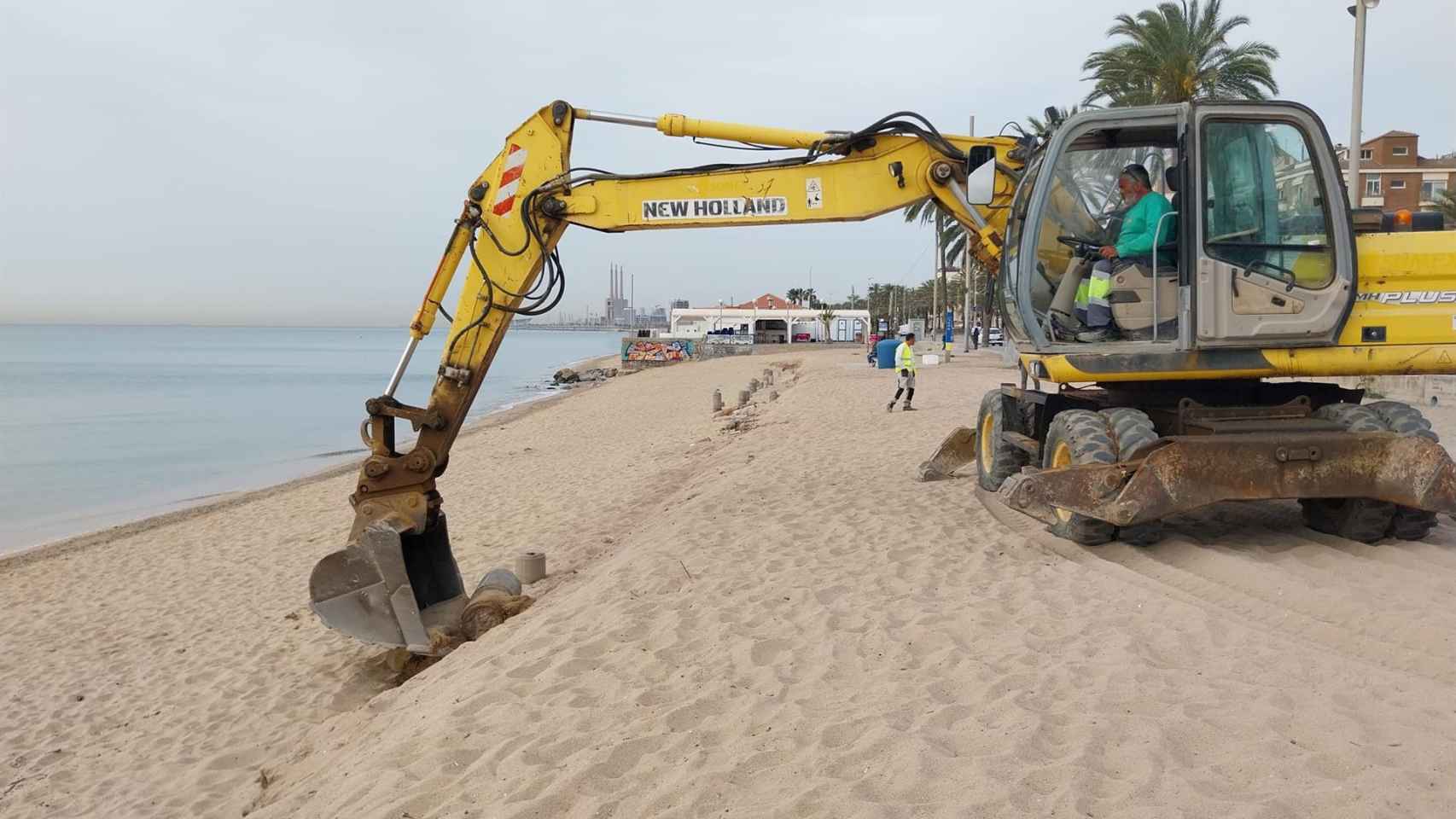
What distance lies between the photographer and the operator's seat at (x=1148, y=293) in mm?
6566

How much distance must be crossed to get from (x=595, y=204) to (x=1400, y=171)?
6257 cm

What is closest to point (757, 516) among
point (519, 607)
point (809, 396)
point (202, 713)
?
point (519, 607)

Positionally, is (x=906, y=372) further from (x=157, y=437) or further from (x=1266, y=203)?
(x=157, y=437)

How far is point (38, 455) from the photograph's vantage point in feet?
88.9

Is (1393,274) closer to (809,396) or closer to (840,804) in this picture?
(840,804)

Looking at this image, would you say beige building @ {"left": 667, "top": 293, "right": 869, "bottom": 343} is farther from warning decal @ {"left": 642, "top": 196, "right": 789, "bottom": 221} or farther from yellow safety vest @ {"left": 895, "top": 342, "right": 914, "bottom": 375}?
warning decal @ {"left": 642, "top": 196, "right": 789, "bottom": 221}

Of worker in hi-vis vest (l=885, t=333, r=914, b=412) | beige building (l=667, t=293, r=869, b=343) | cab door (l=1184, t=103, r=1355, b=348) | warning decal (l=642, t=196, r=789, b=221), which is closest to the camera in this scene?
cab door (l=1184, t=103, r=1355, b=348)

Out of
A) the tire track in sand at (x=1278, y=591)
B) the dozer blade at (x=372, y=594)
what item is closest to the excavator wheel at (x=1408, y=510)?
the tire track in sand at (x=1278, y=591)

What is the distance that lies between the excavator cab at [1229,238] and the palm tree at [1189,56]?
2498cm

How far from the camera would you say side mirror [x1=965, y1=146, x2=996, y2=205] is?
7402 mm

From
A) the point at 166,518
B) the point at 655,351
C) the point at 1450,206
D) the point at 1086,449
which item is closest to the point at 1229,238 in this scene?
the point at 1086,449

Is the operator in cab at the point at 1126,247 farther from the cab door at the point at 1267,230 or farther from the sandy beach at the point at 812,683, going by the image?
A: the sandy beach at the point at 812,683

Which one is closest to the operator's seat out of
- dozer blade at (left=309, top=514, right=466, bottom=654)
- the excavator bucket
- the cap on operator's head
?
the cap on operator's head

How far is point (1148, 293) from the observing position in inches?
262
